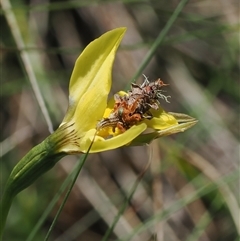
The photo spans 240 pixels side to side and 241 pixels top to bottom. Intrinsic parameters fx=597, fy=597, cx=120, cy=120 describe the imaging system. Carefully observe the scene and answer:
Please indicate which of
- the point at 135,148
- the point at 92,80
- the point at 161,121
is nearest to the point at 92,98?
the point at 92,80

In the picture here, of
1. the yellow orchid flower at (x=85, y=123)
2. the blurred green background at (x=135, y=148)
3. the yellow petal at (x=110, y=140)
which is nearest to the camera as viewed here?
the yellow petal at (x=110, y=140)

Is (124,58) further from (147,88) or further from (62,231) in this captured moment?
(147,88)

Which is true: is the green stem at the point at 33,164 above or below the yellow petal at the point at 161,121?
above

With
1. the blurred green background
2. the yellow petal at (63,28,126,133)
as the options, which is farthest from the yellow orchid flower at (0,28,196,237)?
the blurred green background

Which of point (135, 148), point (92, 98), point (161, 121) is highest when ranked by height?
point (135, 148)

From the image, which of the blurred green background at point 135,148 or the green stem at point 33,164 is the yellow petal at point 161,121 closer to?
the green stem at point 33,164

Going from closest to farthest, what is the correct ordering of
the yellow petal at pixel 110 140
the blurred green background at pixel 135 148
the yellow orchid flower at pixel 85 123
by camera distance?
the yellow petal at pixel 110 140, the yellow orchid flower at pixel 85 123, the blurred green background at pixel 135 148

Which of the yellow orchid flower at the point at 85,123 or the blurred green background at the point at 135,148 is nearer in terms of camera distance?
the yellow orchid flower at the point at 85,123

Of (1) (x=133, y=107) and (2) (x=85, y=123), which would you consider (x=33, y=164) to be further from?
(1) (x=133, y=107)

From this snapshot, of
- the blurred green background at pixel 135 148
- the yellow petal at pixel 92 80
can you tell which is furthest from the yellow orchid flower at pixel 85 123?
the blurred green background at pixel 135 148
